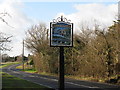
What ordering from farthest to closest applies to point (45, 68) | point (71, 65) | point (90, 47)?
point (45, 68) < point (71, 65) < point (90, 47)

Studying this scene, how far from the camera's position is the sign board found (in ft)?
42.2

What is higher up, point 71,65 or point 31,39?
point 31,39

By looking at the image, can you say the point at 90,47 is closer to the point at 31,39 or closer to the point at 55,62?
the point at 55,62

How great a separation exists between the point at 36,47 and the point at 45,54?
12.2m

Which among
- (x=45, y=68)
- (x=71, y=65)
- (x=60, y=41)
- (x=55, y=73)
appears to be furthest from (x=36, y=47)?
(x=60, y=41)

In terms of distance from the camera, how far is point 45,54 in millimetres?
43938

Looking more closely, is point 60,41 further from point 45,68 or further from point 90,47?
point 45,68

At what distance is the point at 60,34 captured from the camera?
503 inches

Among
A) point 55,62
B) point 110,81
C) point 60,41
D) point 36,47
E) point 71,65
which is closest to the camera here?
point 60,41

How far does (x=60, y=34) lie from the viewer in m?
12.8

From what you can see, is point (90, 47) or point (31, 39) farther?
point (31, 39)

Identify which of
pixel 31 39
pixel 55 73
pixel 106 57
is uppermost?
pixel 31 39

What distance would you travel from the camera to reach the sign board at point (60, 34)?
12875 mm

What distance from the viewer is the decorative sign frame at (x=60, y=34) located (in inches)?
507
